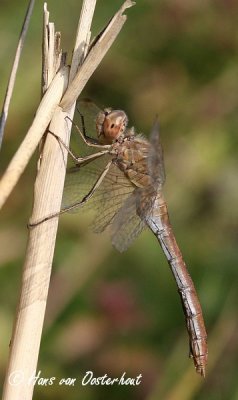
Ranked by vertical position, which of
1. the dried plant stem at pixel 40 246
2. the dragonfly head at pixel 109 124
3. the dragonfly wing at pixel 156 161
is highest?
the dragonfly head at pixel 109 124

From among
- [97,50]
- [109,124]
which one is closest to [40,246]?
[97,50]

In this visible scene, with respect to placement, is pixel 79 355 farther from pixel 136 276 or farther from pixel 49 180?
pixel 49 180

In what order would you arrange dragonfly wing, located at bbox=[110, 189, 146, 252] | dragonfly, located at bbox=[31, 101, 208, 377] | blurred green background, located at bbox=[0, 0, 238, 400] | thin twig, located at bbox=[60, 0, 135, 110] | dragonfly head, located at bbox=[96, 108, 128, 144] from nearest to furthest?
1. thin twig, located at bbox=[60, 0, 135, 110]
2. dragonfly wing, located at bbox=[110, 189, 146, 252]
3. dragonfly, located at bbox=[31, 101, 208, 377]
4. dragonfly head, located at bbox=[96, 108, 128, 144]
5. blurred green background, located at bbox=[0, 0, 238, 400]

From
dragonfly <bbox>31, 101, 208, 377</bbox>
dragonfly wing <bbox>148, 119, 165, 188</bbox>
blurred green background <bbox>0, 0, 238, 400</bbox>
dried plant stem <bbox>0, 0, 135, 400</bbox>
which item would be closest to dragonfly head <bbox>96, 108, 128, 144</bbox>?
dragonfly <bbox>31, 101, 208, 377</bbox>

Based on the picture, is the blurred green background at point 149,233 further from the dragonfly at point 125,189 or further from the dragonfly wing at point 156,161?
the dragonfly wing at point 156,161

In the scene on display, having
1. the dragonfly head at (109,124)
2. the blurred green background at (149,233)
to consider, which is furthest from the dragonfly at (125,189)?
the blurred green background at (149,233)

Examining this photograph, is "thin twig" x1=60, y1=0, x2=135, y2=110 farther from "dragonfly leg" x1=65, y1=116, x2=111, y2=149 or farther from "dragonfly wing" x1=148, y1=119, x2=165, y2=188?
"dragonfly leg" x1=65, y1=116, x2=111, y2=149

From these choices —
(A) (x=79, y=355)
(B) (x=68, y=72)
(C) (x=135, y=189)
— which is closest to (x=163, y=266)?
(A) (x=79, y=355)
